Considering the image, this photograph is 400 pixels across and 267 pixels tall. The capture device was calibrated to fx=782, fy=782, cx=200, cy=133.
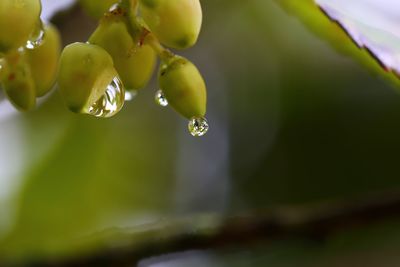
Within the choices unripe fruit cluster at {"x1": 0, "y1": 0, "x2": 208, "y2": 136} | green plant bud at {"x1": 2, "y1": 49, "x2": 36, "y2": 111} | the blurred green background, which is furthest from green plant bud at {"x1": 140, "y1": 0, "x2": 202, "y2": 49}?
the blurred green background

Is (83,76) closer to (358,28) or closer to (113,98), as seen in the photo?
(113,98)

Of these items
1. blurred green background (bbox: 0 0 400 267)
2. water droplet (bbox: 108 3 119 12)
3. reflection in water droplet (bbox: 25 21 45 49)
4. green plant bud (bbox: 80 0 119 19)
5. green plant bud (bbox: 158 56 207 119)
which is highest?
blurred green background (bbox: 0 0 400 267)

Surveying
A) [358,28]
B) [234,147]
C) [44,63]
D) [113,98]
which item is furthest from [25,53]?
[234,147]

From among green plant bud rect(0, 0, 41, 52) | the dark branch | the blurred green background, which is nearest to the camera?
green plant bud rect(0, 0, 41, 52)

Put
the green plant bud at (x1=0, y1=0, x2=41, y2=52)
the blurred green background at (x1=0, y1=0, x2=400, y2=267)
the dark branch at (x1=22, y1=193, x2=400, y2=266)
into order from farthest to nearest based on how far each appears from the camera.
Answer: the blurred green background at (x1=0, y1=0, x2=400, y2=267), the dark branch at (x1=22, y1=193, x2=400, y2=266), the green plant bud at (x1=0, y1=0, x2=41, y2=52)

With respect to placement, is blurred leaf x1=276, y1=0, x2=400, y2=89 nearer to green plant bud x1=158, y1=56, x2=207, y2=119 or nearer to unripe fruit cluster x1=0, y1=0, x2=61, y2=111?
green plant bud x1=158, y1=56, x2=207, y2=119
